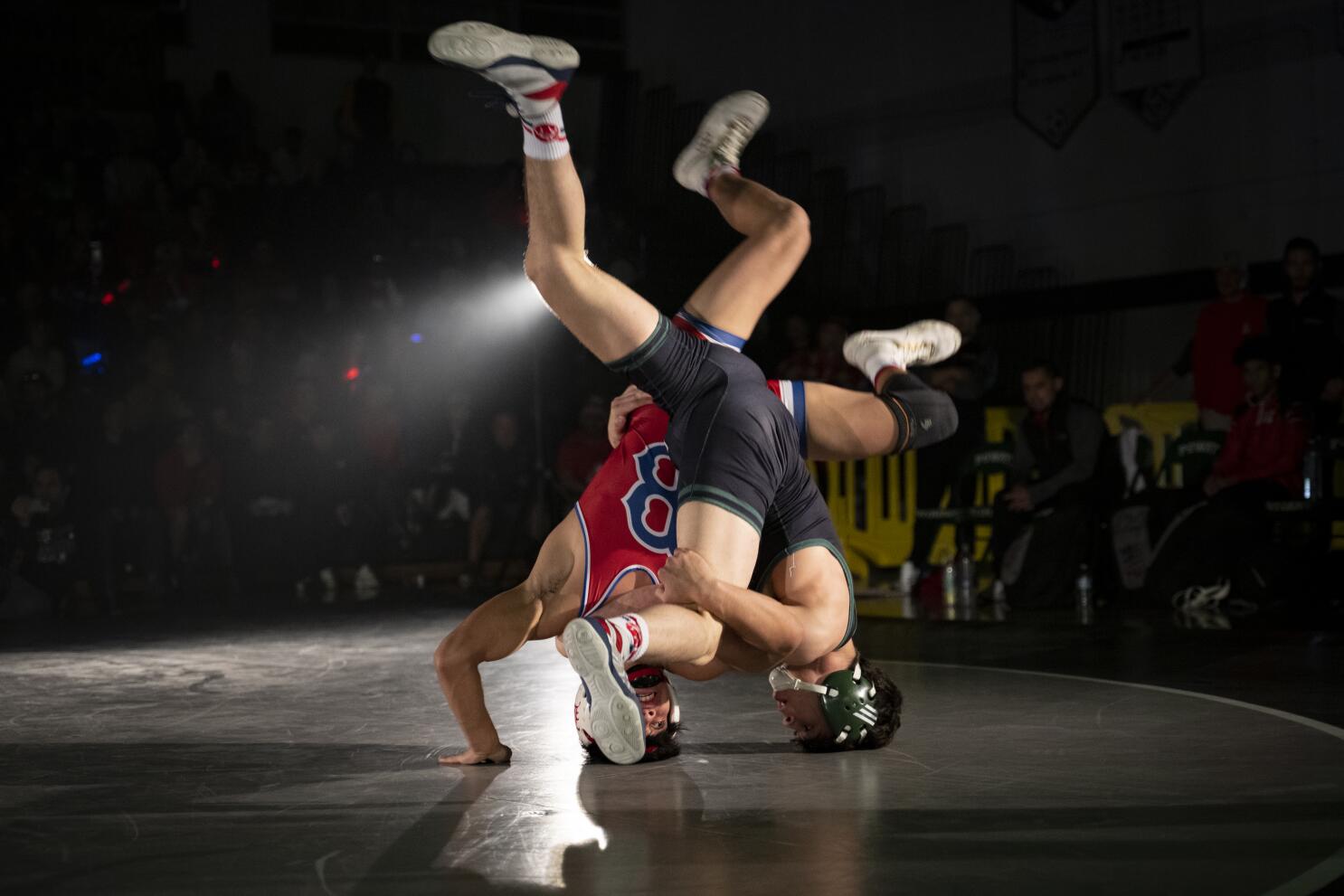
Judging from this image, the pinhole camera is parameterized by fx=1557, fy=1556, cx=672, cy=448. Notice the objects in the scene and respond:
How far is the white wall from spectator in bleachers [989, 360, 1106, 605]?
273 centimetres

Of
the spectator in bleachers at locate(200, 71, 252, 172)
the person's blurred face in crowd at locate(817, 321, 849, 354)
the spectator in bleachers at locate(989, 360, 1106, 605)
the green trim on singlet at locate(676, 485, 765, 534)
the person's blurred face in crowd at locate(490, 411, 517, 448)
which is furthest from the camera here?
the spectator in bleachers at locate(200, 71, 252, 172)

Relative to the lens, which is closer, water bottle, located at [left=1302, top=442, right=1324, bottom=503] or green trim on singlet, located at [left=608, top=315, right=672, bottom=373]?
green trim on singlet, located at [left=608, top=315, right=672, bottom=373]

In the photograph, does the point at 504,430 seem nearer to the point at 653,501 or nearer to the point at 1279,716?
the point at 653,501

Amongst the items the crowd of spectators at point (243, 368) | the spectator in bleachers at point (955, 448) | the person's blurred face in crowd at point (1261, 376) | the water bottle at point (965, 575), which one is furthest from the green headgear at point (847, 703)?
the crowd of spectators at point (243, 368)

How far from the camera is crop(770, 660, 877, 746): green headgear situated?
3.65 metres

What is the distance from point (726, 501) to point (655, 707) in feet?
1.89

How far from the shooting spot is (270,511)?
32.0 feet

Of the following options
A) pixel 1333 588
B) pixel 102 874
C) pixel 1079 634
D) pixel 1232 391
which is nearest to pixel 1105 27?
pixel 1232 391

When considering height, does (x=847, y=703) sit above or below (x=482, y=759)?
above

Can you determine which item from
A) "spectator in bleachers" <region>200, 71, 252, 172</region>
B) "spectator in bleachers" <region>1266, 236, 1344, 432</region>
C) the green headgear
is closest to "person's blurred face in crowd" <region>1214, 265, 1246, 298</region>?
"spectator in bleachers" <region>1266, 236, 1344, 432</region>

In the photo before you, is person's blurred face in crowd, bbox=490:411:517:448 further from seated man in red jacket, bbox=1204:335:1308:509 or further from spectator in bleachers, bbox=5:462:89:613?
seated man in red jacket, bbox=1204:335:1308:509

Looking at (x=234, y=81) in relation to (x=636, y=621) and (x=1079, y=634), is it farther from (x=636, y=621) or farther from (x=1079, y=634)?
(x=636, y=621)

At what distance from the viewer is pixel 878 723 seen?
3.71 meters

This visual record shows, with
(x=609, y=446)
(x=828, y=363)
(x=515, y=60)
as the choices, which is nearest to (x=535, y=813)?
(x=515, y=60)
